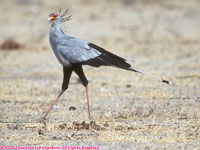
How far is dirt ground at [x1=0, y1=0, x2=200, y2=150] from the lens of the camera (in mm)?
6188

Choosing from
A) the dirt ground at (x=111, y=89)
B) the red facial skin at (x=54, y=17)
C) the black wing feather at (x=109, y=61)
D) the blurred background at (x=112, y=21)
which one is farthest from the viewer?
the blurred background at (x=112, y=21)

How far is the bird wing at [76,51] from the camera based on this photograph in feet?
23.2

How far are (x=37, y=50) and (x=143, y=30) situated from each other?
686 cm

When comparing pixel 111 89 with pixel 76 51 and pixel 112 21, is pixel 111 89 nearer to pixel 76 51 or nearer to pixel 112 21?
pixel 76 51

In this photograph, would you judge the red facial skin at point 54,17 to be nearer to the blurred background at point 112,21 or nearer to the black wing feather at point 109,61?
the black wing feather at point 109,61

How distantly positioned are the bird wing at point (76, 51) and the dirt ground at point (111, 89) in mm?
910

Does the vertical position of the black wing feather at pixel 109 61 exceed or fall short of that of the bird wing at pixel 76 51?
it falls short

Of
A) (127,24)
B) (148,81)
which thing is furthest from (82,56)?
(127,24)

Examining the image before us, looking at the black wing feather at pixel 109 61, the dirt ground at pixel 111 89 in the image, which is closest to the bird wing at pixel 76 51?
the black wing feather at pixel 109 61

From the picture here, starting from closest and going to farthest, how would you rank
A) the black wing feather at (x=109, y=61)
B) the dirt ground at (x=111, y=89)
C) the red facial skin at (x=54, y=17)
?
1. the dirt ground at (x=111, y=89)
2. the black wing feather at (x=109, y=61)
3. the red facial skin at (x=54, y=17)

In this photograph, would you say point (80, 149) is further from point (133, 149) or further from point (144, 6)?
point (144, 6)

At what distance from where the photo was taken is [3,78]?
12.4 metres

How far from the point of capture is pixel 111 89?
1073cm

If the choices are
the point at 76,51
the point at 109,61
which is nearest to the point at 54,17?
the point at 76,51
